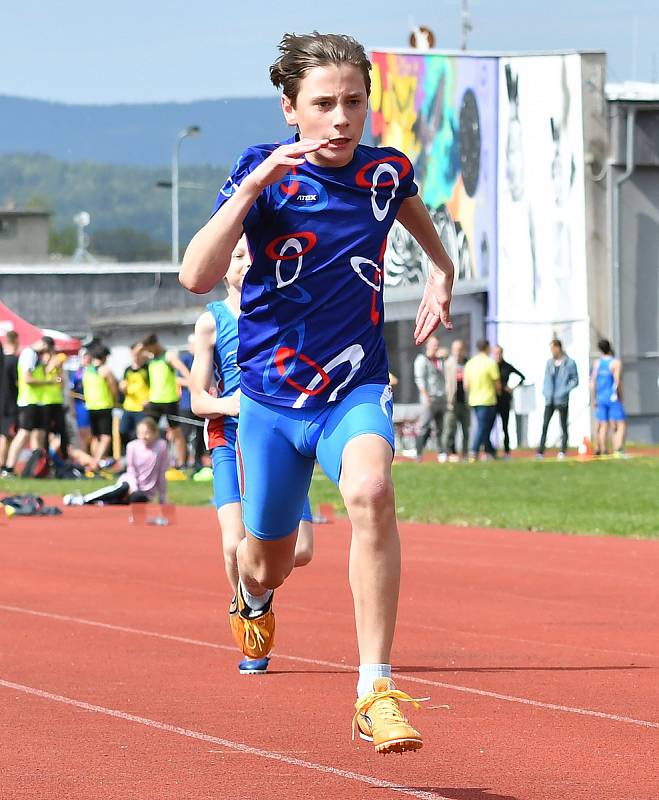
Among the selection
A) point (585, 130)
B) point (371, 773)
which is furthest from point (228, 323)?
point (585, 130)

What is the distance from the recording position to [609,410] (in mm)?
27359

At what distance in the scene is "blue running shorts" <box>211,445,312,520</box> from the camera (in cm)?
830

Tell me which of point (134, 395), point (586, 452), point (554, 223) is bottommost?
point (586, 452)

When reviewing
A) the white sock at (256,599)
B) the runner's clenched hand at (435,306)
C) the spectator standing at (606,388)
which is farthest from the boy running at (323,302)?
the spectator standing at (606,388)

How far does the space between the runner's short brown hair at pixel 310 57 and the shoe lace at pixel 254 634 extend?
2.41 m

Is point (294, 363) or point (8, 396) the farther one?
point (8, 396)

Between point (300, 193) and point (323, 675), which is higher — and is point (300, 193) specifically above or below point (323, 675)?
above

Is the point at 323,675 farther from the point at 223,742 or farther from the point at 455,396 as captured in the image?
the point at 455,396

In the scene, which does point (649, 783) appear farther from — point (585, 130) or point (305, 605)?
point (585, 130)

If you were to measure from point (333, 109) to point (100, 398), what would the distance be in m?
20.8

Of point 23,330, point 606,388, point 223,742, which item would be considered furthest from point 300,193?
point 23,330

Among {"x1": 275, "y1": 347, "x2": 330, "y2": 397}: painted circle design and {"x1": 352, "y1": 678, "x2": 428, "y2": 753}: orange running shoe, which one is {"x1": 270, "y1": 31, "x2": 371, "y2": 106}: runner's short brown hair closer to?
{"x1": 275, "y1": 347, "x2": 330, "y2": 397}: painted circle design

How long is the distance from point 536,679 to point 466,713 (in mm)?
1052

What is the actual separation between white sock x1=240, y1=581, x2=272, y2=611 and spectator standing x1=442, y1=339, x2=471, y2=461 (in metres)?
20.1
